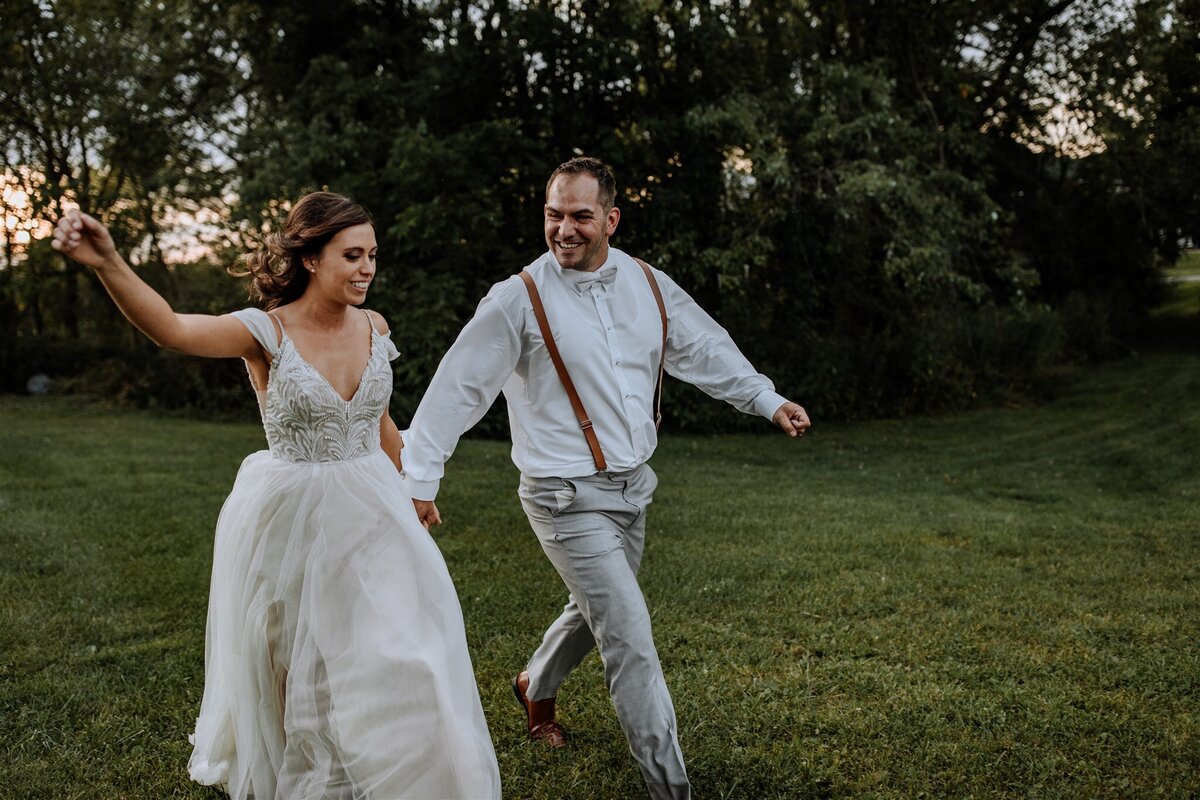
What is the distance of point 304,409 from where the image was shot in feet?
12.0

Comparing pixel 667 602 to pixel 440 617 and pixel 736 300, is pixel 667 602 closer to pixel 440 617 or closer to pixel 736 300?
pixel 440 617

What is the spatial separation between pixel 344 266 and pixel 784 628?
366 cm

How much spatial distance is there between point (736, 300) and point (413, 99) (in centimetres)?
632

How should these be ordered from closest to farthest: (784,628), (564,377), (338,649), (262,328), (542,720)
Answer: (338,649)
(262,328)
(564,377)
(542,720)
(784,628)

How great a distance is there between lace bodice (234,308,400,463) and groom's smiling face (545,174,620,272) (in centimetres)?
89

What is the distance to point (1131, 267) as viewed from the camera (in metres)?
24.9

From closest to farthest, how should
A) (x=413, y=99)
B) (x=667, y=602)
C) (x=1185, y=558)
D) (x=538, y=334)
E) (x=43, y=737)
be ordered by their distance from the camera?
(x=538, y=334), (x=43, y=737), (x=667, y=602), (x=1185, y=558), (x=413, y=99)

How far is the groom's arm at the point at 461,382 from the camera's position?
3791 millimetres

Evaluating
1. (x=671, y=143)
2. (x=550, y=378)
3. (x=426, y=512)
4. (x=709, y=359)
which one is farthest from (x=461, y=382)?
(x=671, y=143)

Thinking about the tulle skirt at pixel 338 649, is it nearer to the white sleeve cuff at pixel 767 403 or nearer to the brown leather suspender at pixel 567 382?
the brown leather suspender at pixel 567 382

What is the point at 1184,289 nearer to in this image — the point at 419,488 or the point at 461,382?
the point at 461,382

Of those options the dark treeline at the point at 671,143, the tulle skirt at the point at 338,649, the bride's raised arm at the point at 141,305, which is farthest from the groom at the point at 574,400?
the dark treeline at the point at 671,143

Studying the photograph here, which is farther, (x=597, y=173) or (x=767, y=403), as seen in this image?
(x=767, y=403)

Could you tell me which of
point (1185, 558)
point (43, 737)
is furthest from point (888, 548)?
point (43, 737)
